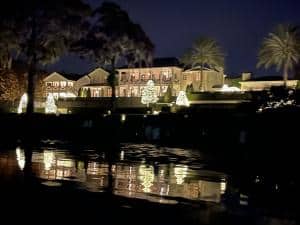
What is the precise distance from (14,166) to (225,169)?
664 cm

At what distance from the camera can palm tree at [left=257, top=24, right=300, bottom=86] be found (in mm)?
74875

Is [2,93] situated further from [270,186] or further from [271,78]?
[270,186]

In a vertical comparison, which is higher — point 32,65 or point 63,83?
point 63,83

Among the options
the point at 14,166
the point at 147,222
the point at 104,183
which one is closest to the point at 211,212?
the point at 147,222

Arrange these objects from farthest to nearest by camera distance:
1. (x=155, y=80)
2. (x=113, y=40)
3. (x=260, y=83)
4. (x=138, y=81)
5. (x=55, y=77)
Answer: (x=55, y=77) → (x=138, y=81) → (x=155, y=80) → (x=260, y=83) → (x=113, y=40)

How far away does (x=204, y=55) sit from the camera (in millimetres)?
87000

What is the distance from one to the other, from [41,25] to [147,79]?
47.7m

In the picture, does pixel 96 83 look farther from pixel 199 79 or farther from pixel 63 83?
pixel 199 79

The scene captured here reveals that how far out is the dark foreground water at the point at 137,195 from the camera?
815cm

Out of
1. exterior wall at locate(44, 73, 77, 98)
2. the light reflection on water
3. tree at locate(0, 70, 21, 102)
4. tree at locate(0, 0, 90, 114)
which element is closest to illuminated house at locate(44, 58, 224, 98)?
exterior wall at locate(44, 73, 77, 98)

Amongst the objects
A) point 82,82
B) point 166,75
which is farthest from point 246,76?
point 82,82

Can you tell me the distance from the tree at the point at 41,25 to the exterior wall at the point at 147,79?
41913 mm

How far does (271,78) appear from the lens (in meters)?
87.2

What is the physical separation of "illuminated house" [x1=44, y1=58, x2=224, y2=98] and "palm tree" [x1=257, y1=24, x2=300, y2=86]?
12362 mm
